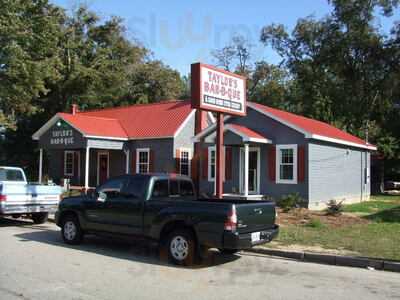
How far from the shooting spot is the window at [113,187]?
10.3 metres

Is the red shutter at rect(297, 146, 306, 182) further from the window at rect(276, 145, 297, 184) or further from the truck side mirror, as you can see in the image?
the truck side mirror

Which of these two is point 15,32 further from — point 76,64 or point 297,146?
point 297,146

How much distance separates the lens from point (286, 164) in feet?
66.1

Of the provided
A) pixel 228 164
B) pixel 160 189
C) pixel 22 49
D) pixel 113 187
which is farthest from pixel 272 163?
pixel 22 49

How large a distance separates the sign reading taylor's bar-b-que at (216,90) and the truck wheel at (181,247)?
16.1 ft

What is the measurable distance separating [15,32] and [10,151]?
45.2ft

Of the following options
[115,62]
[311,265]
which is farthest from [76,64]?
[311,265]

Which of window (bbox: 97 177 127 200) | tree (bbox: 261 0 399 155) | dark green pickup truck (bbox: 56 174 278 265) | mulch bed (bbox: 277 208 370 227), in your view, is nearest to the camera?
dark green pickup truck (bbox: 56 174 278 265)

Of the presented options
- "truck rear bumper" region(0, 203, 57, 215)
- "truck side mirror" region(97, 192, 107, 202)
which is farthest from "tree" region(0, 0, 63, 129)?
"truck side mirror" region(97, 192, 107, 202)

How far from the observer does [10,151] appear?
123ft

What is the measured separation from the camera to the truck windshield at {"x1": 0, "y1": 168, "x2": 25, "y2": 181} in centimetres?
1581

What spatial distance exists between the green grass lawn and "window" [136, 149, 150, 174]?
12.9m

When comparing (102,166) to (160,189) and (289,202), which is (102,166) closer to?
(289,202)

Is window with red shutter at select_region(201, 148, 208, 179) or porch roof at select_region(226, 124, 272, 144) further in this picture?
window with red shutter at select_region(201, 148, 208, 179)
